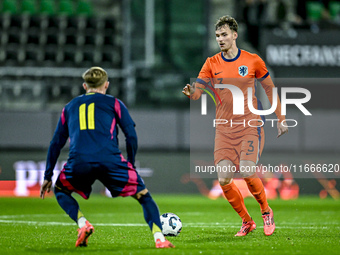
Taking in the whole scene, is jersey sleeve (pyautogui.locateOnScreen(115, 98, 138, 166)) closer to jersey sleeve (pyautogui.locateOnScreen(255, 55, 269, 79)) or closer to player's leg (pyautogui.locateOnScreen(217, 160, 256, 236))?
player's leg (pyautogui.locateOnScreen(217, 160, 256, 236))

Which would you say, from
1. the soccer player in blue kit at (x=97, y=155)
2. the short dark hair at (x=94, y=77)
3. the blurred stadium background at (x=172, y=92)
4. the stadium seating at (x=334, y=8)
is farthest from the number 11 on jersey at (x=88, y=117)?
the stadium seating at (x=334, y=8)

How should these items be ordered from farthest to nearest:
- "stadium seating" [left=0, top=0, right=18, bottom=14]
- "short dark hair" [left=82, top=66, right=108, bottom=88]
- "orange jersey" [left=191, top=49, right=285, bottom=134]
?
"stadium seating" [left=0, top=0, right=18, bottom=14] < "orange jersey" [left=191, top=49, right=285, bottom=134] < "short dark hair" [left=82, top=66, right=108, bottom=88]

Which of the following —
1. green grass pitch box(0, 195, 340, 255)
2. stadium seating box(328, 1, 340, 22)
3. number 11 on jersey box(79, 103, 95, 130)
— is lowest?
green grass pitch box(0, 195, 340, 255)

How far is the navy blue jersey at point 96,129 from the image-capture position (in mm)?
4930

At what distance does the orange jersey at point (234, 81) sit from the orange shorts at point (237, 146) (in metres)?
0.07

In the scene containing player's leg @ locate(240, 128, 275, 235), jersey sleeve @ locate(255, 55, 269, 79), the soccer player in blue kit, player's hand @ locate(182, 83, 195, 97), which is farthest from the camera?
jersey sleeve @ locate(255, 55, 269, 79)

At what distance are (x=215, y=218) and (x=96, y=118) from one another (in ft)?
13.7

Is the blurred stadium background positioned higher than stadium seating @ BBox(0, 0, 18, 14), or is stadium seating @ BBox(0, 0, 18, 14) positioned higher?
stadium seating @ BBox(0, 0, 18, 14)

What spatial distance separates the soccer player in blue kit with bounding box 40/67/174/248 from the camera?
4.93 metres

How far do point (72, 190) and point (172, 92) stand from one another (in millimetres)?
9008

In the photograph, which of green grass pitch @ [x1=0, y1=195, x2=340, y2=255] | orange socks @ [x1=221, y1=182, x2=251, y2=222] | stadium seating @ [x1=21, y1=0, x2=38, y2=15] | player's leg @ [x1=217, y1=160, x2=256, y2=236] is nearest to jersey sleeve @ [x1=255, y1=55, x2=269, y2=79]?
player's leg @ [x1=217, y1=160, x2=256, y2=236]

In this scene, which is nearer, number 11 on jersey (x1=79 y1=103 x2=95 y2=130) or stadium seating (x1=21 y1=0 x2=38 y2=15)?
number 11 on jersey (x1=79 y1=103 x2=95 y2=130)

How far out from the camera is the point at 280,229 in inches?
279

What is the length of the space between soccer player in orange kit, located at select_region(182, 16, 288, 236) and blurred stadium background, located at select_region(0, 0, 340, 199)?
289 inches
